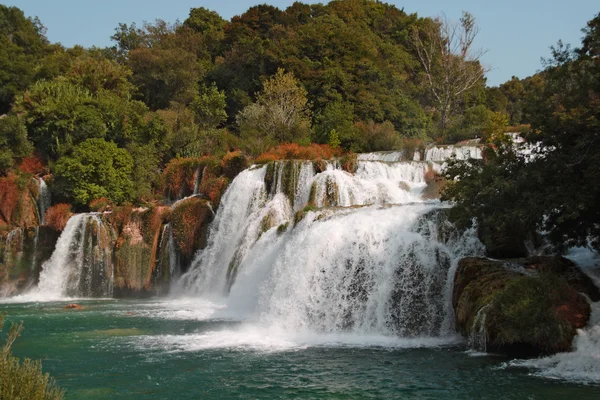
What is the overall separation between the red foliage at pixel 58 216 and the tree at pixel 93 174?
4.72ft

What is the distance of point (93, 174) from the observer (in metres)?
30.2

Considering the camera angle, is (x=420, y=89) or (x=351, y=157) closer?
(x=351, y=157)

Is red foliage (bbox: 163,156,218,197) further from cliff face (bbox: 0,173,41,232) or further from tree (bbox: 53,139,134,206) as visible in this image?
cliff face (bbox: 0,173,41,232)

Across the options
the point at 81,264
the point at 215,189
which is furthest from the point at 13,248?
the point at 215,189

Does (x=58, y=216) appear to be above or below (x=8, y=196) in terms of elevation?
below

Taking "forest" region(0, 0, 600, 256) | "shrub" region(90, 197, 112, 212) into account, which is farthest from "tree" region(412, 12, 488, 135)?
"shrub" region(90, 197, 112, 212)

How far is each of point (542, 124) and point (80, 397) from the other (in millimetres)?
10918

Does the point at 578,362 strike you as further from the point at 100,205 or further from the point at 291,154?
the point at 100,205

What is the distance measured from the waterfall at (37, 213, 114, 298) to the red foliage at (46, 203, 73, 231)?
484 millimetres

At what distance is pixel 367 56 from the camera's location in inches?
1714

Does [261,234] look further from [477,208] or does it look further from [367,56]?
[367,56]

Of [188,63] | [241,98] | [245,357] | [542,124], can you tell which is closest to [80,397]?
[245,357]

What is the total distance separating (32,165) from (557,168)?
93.0ft

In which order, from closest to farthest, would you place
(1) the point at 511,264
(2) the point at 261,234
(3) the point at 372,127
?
(1) the point at 511,264, (2) the point at 261,234, (3) the point at 372,127
